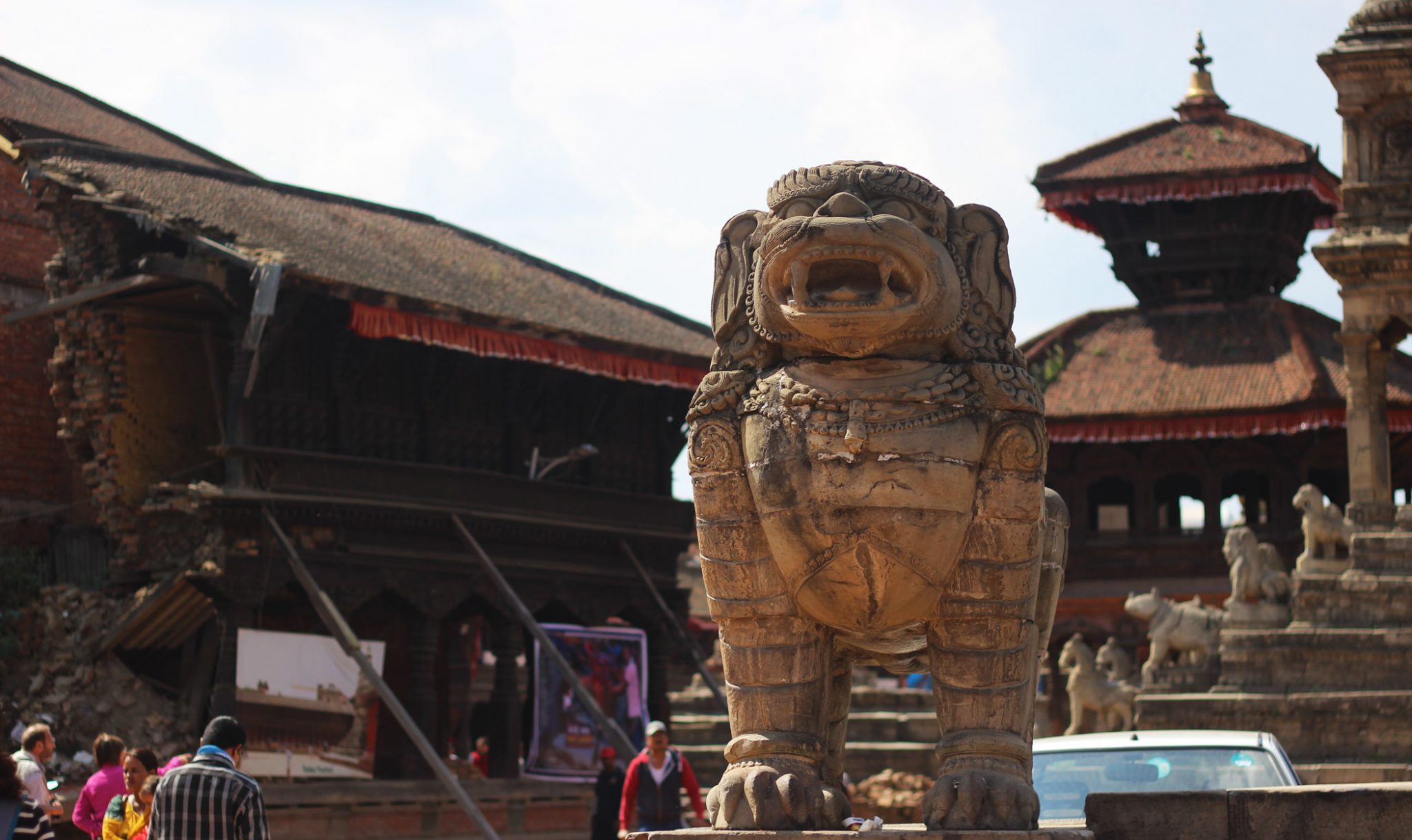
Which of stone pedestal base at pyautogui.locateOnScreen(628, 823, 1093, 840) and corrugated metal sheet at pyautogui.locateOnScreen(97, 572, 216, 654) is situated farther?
corrugated metal sheet at pyautogui.locateOnScreen(97, 572, 216, 654)

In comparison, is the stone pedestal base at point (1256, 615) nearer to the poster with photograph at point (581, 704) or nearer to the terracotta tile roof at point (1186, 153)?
the poster with photograph at point (581, 704)

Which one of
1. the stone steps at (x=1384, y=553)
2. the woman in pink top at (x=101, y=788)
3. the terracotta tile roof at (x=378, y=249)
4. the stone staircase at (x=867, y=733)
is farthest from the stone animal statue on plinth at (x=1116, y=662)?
the woman in pink top at (x=101, y=788)

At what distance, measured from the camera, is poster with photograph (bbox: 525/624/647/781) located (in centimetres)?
2169

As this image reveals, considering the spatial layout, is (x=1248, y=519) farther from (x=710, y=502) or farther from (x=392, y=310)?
(x=710, y=502)

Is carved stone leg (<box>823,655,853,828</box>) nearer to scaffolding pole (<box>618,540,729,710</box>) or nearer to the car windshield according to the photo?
the car windshield

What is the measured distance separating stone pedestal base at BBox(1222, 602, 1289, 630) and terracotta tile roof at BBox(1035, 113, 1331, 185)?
15.0 meters

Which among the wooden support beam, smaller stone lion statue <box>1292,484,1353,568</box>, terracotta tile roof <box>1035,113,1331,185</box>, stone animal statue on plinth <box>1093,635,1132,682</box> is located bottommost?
stone animal statue on plinth <box>1093,635,1132,682</box>

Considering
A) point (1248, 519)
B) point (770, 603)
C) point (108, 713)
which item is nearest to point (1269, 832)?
point (770, 603)

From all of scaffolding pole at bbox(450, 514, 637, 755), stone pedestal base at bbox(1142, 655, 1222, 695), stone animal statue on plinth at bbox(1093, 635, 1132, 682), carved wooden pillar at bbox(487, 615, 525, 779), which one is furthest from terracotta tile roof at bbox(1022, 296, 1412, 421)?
scaffolding pole at bbox(450, 514, 637, 755)

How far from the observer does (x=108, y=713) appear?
1916 centimetres

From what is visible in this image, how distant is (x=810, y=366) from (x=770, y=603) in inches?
30.6

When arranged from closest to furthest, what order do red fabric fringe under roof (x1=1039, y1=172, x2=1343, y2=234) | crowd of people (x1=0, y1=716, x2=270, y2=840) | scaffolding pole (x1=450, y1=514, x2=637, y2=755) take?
crowd of people (x1=0, y1=716, x2=270, y2=840) → scaffolding pole (x1=450, y1=514, x2=637, y2=755) → red fabric fringe under roof (x1=1039, y1=172, x2=1343, y2=234)

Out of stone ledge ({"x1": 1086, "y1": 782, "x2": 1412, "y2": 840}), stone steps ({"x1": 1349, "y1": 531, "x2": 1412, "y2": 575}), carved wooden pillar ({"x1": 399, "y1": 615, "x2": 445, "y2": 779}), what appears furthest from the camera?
stone steps ({"x1": 1349, "y1": 531, "x2": 1412, "y2": 575})

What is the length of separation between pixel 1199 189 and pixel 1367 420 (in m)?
10.1
